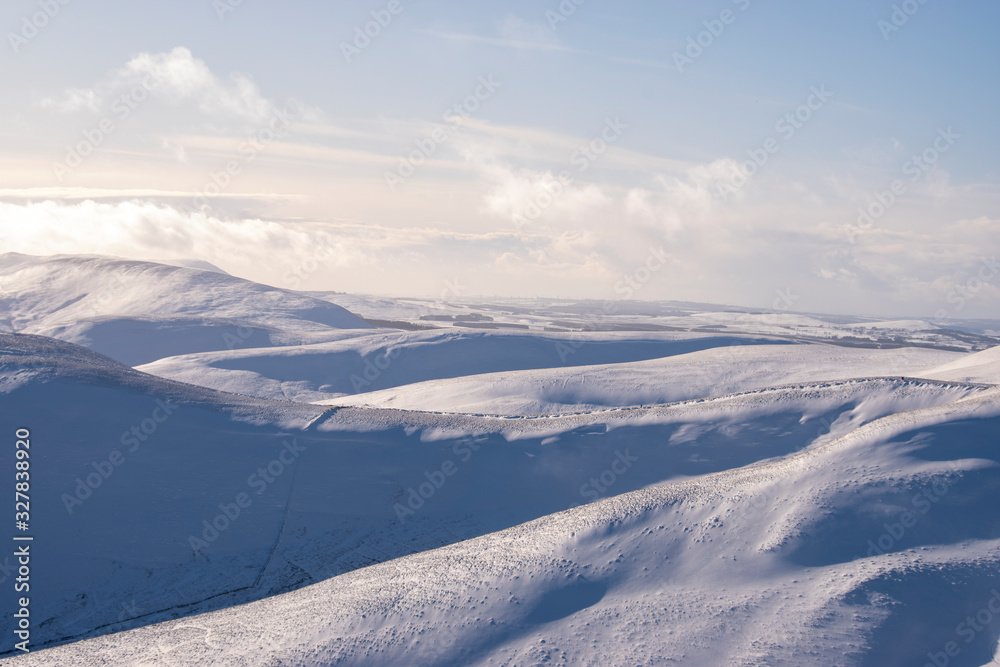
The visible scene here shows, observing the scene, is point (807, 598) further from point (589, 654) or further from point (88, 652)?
point (88, 652)

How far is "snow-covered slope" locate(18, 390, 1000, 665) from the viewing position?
29.9 ft

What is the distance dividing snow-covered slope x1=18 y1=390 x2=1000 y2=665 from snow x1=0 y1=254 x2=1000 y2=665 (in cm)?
4

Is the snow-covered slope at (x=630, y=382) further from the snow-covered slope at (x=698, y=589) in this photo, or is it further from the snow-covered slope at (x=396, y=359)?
the snow-covered slope at (x=698, y=589)

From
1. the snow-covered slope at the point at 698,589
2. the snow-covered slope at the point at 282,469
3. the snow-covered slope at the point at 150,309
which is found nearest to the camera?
the snow-covered slope at the point at 698,589

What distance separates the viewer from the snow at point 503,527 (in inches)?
372

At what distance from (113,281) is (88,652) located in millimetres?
70761

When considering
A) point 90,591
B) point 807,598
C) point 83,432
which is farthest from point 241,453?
point 807,598

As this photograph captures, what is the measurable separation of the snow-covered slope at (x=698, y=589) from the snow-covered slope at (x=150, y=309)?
128 feet

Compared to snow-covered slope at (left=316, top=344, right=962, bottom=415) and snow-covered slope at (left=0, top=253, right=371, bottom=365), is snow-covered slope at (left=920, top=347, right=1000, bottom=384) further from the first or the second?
snow-covered slope at (left=0, top=253, right=371, bottom=365)

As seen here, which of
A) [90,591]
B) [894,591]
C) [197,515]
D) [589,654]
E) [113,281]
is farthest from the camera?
[113,281]

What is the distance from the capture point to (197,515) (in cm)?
1461

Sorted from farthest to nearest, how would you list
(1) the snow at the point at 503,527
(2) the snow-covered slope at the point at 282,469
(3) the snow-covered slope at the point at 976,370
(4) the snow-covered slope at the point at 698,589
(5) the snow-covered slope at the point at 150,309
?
(5) the snow-covered slope at the point at 150,309 < (3) the snow-covered slope at the point at 976,370 < (2) the snow-covered slope at the point at 282,469 < (1) the snow at the point at 503,527 < (4) the snow-covered slope at the point at 698,589

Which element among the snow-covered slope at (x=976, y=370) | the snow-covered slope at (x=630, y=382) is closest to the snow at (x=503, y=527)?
the snow-covered slope at (x=630, y=382)

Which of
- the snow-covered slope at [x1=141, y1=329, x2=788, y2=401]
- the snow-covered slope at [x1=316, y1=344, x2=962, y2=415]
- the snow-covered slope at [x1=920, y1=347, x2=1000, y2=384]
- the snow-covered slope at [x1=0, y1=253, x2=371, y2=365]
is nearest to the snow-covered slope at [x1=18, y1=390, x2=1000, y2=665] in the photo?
the snow-covered slope at [x1=316, y1=344, x2=962, y2=415]
